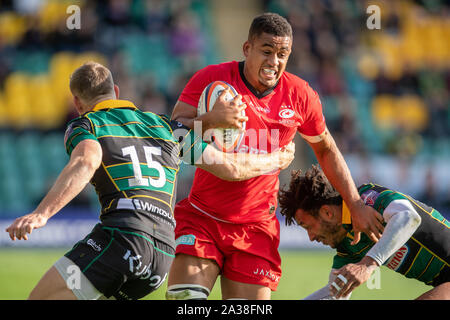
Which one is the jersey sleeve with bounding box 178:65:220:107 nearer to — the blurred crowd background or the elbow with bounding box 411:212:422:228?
the elbow with bounding box 411:212:422:228

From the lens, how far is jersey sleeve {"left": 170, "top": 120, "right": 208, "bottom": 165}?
4555 millimetres

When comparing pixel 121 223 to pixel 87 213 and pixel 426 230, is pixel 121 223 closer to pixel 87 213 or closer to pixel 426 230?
pixel 426 230

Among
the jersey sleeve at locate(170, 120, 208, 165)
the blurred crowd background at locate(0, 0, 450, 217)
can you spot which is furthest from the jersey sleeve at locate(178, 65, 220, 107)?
→ the blurred crowd background at locate(0, 0, 450, 217)

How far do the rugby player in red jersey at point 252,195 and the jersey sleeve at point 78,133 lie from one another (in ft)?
3.26

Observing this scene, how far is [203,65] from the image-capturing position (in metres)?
16.8

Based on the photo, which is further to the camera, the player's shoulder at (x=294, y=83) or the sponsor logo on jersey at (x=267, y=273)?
the player's shoulder at (x=294, y=83)

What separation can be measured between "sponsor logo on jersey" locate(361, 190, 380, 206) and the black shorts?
1.81 meters

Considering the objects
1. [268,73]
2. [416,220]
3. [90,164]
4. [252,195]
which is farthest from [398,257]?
[90,164]

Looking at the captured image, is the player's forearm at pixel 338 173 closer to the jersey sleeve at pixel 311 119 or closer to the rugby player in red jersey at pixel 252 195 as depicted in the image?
the rugby player in red jersey at pixel 252 195

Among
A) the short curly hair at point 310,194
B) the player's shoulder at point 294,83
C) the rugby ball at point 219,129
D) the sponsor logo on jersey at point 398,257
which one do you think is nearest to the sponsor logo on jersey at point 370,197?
the short curly hair at point 310,194

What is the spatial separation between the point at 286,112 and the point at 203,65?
1170cm

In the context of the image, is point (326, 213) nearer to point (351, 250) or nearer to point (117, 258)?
point (351, 250)

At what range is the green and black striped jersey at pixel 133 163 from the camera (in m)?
4.18
